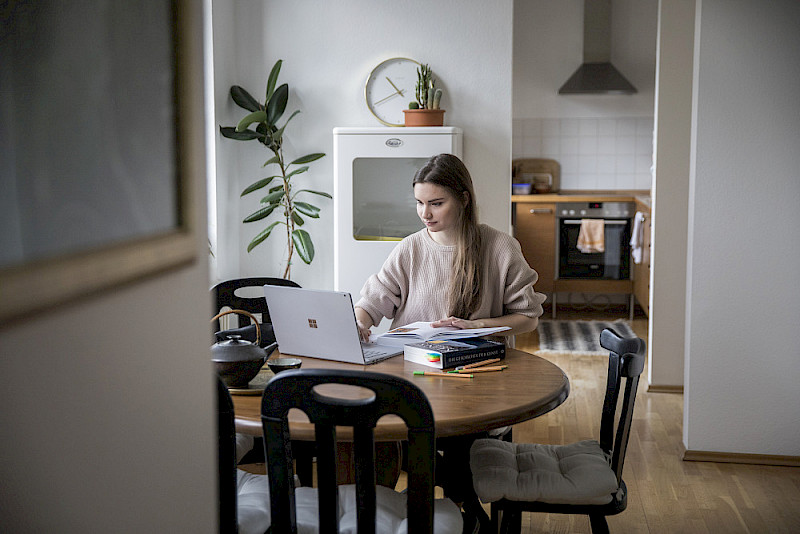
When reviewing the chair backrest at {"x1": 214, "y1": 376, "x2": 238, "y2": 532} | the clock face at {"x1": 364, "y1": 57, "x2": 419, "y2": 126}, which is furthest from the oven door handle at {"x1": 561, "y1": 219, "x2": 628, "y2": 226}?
the chair backrest at {"x1": 214, "y1": 376, "x2": 238, "y2": 532}

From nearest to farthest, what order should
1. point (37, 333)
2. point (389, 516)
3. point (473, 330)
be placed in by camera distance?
point (37, 333) < point (389, 516) < point (473, 330)

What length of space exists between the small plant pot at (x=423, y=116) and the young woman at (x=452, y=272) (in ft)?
4.03

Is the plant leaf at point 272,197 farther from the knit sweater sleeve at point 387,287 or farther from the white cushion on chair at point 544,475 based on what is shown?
the white cushion on chair at point 544,475

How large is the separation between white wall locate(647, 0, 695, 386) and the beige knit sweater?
1843 mm

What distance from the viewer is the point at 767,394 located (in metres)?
3.31

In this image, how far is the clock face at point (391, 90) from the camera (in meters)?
4.14

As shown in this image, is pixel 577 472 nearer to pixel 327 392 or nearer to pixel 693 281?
pixel 327 392

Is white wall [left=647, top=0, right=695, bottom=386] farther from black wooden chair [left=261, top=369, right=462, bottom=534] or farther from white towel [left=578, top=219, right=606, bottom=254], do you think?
black wooden chair [left=261, top=369, right=462, bottom=534]

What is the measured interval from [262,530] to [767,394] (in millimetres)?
2396

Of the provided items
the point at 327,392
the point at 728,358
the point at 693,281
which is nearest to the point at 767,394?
the point at 728,358

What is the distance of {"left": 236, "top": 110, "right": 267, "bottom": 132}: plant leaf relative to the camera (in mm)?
3906

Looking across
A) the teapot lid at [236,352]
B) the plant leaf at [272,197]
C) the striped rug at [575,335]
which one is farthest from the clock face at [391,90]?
the teapot lid at [236,352]

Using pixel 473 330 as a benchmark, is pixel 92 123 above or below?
above

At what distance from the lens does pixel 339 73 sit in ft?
13.8
